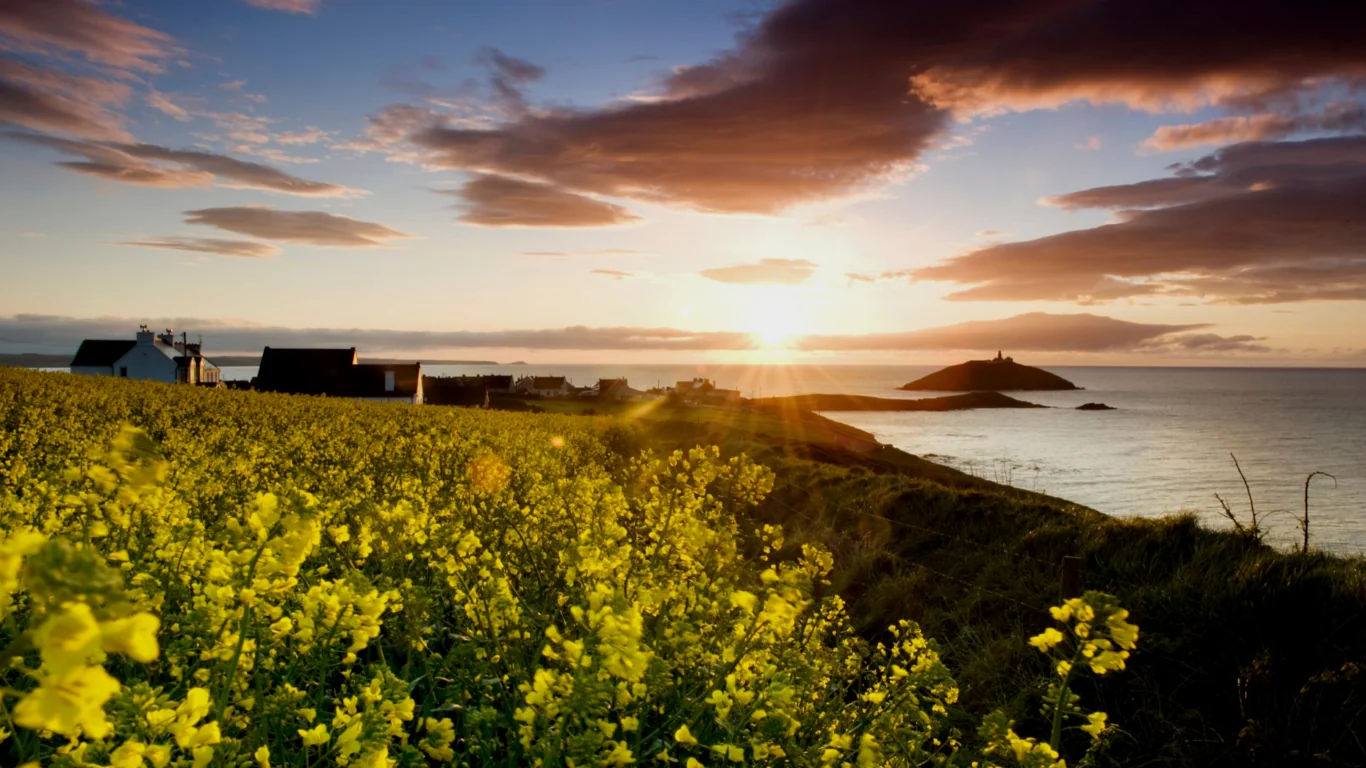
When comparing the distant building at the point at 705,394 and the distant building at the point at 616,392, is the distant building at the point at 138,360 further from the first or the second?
the distant building at the point at 705,394

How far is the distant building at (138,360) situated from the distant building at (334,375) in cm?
1310

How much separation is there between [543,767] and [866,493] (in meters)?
12.9

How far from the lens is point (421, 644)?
3664 millimetres

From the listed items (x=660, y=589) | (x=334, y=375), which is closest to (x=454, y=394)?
(x=334, y=375)

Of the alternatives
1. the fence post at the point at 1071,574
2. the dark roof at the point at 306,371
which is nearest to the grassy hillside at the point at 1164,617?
the fence post at the point at 1071,574

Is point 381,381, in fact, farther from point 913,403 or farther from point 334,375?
point 913,403

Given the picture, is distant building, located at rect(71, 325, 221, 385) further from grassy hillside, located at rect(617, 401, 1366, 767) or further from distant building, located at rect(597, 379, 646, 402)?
grassy hillside, located at rect(617, 401, 1366, 767)

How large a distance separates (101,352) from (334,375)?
27858mm

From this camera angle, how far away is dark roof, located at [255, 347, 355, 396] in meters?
63.1

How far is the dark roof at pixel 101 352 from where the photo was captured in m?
72.7

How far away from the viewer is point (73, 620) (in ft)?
3.86

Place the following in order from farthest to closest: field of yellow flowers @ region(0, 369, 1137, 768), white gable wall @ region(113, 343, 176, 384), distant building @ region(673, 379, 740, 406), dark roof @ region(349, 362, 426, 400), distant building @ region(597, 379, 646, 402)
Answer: distant building @ region(673, 379, 740, 406) < distant building @ region(597, 379, 646, 402) < white gable wall @ region(113, 343, 176, 384) < dark roof @ region(349, 362, 426, 400) < field of yellow flowers @ region(0, 369, 1137, 768)

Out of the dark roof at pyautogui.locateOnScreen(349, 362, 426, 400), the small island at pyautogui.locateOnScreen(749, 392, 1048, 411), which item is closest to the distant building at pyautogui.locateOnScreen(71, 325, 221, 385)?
the dark roof at pyautogui.locateOnScreen(349, 362, 426, 400)

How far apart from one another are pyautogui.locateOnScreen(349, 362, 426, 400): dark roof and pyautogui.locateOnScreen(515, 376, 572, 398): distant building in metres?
31.3
